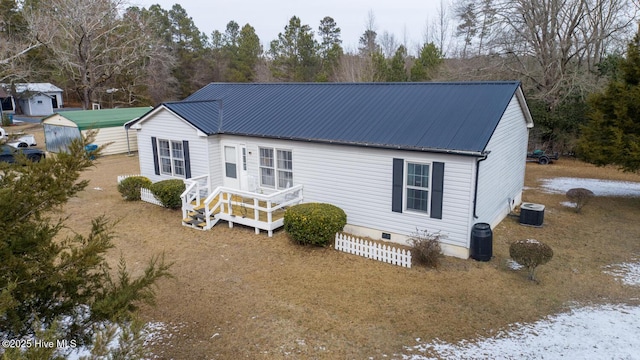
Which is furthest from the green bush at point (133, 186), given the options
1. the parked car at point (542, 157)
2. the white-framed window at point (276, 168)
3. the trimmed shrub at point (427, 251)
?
the parked car at point (542, 157)

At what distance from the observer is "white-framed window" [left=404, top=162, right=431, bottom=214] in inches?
473

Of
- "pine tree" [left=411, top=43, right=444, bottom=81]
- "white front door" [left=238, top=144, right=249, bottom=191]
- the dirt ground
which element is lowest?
the dirt ground

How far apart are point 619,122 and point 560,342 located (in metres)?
11.7

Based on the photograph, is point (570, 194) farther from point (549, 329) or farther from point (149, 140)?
point (149, 140)

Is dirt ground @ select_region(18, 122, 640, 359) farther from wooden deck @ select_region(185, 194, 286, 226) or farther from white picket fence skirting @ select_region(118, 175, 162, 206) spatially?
white picket fence skirting @ select_region(118, 175, 162, 206)

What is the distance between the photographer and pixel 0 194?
455 centimetres

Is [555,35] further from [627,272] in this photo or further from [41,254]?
[41,254]

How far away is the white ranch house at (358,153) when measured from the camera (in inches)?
463

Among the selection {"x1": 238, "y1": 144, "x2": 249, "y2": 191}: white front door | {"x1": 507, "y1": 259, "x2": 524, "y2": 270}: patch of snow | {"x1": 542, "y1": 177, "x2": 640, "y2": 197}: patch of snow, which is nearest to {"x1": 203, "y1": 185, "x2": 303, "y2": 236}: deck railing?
{"x1": 238, "y1": 144, "x2": 249, "y2": 191}: white front door

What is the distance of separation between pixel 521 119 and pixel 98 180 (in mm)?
20273

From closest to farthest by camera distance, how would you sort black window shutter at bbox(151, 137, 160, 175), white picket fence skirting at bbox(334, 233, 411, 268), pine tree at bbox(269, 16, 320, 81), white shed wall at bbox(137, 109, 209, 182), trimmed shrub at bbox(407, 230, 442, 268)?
trimmed shrub at bbox(407, 230, 442, 268)
white picket fence skirting at bbox(334, 233, 411, 268)
white shed wall at bbox(137, 109, 209, 182)
black window shutter at bbox(151, 137, 160, 175)
pine tree at bbox(269, 16, 320, 81)

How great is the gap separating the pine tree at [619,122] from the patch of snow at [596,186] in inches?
104

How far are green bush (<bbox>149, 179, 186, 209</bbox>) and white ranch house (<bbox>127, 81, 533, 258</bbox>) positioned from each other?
0.52 metres

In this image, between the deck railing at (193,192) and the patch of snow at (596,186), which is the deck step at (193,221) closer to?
the deck railing at (193,192)
